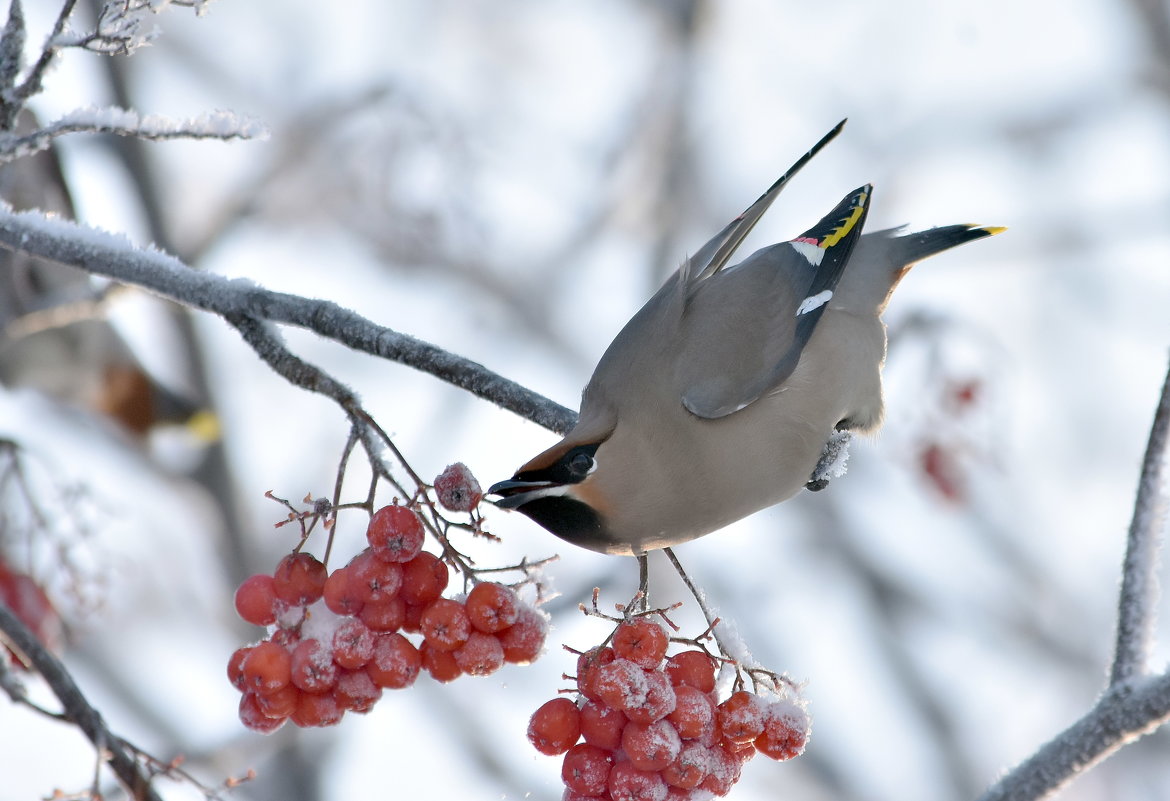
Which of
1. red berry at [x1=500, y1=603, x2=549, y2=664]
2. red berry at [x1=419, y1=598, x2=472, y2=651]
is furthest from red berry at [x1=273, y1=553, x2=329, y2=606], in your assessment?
red berry at [x1=500, y1=603, x2=549, y2=664]

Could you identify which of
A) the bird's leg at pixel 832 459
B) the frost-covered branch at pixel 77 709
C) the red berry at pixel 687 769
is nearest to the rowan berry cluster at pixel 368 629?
the frost-covered branch at pixel 77 709

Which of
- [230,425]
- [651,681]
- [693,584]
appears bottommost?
[651,681]

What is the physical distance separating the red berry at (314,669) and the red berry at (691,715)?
0.62 metres

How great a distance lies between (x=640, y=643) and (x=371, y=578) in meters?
0.50

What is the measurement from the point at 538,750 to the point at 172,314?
420cm

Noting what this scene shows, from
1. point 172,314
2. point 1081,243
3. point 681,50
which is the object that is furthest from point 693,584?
point 1081,243

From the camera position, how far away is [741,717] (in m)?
2.22

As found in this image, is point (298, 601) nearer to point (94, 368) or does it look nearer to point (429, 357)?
point (429, 357)

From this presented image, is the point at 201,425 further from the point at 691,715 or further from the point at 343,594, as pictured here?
the point at 691,715

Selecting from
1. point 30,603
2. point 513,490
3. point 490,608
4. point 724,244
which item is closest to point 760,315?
point 724,244

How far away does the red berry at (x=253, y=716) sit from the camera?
2.30 meters

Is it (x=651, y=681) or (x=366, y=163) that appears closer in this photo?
(x=651, y=681)

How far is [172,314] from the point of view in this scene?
5.90m

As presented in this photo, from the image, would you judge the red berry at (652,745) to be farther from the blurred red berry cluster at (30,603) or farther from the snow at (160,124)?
the blurred red berry cluster at (30,603)
